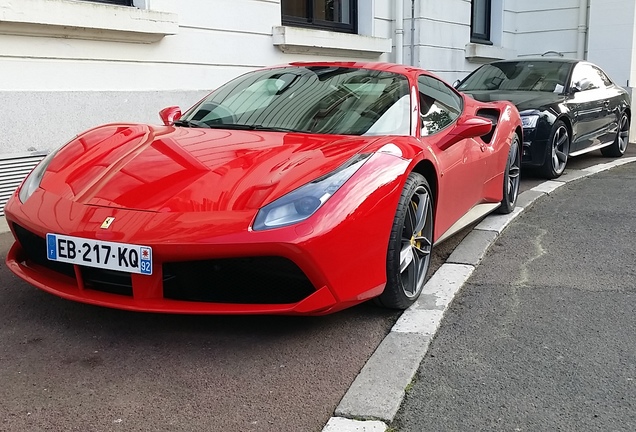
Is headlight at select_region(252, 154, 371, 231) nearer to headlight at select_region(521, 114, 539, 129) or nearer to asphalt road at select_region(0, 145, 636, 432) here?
asphalt road at select_region(0, 145, 636, 432)

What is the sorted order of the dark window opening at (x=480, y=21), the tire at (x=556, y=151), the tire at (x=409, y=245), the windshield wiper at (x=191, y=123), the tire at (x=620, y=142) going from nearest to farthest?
the tire at (x=409, y=245) → the windshield wiper at (x=191, y=123) → the tire at (x=556, y=151) → the tire at (x=620, y=142) → the dark window opening at (x=480, y=21)

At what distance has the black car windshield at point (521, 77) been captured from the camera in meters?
7.93

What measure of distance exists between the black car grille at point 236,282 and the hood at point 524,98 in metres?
5.01

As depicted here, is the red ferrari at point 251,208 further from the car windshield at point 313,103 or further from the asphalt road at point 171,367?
the asphalt road at point 171,367

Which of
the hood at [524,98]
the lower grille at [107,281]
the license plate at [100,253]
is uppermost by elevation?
the license plate at [100,253]

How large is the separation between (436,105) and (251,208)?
1888 mm

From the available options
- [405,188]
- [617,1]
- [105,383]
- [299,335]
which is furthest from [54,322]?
[617,1]

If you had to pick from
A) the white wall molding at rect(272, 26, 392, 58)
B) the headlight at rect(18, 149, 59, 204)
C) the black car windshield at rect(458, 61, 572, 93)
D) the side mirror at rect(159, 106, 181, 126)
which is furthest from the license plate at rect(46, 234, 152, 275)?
the black car windshield at rect(458, 61, 572, 93)

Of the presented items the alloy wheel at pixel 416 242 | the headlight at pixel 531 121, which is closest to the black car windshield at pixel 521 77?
the headlight at pixel 531 121

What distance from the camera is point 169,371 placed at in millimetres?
2684

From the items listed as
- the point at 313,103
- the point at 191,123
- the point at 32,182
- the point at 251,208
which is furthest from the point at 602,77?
the point at 32,182

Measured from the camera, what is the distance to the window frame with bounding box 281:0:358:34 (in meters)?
8.75

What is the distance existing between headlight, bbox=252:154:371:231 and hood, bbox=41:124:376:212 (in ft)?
0.13

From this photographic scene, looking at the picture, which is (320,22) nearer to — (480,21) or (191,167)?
(480,21)
